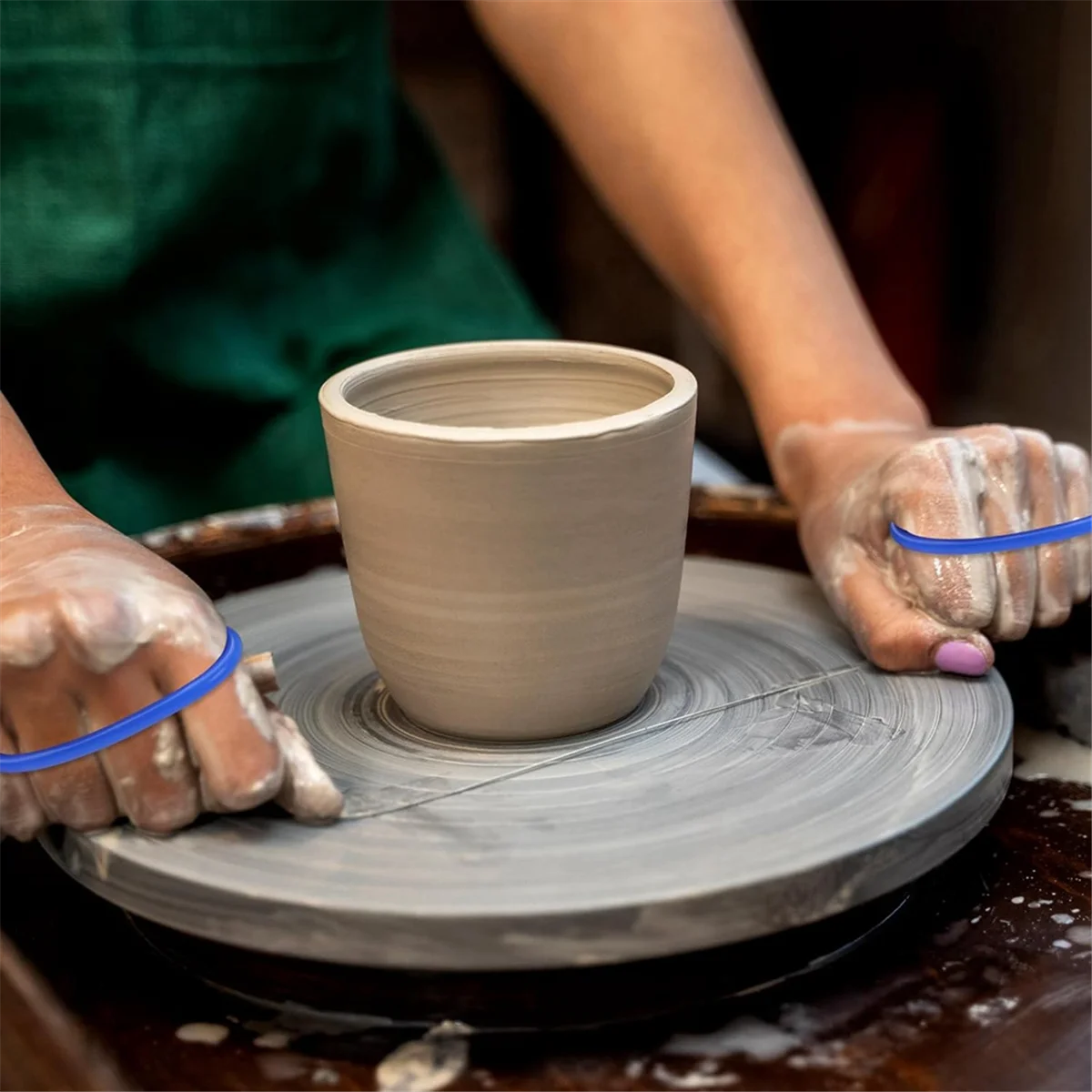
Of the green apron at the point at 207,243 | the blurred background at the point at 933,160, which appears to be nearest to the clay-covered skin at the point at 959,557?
the green apron at the point at 207,243

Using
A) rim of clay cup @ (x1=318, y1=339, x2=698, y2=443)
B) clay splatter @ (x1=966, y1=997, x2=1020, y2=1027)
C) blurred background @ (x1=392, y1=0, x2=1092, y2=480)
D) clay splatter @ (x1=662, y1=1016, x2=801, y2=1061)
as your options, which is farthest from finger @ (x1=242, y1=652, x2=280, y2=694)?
blurred background @ (x1=392, y1=0, x2=1092, y2=480)

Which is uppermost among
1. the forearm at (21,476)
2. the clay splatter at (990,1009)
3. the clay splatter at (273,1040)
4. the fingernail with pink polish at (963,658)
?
the forearm at (21,476)

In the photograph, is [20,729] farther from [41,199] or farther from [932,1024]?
[41,199]

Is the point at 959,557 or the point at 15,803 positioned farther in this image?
the point at 959,557

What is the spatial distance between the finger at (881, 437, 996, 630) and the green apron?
2.29 ft

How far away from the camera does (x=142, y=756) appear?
685 millimetres

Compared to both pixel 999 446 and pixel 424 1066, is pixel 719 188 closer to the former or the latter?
pixel 999 446

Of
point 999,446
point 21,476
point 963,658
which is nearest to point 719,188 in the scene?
point 999,446

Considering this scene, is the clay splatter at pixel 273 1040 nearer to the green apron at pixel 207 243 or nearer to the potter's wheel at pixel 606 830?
the potter's wheel at pixel 606 830

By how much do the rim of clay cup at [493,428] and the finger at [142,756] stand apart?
7.2 inches

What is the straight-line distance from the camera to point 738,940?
2.10ft

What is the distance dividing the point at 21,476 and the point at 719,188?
642 millimetres

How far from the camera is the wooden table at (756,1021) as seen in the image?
61cm

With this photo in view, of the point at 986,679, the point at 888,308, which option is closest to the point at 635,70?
the point at 986,679
